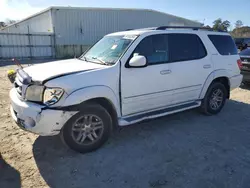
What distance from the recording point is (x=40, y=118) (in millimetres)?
3098

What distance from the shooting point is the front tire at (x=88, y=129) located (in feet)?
11.0

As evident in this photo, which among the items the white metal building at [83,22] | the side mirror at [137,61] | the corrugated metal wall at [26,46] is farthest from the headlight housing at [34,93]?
the white metal building at [83,22]

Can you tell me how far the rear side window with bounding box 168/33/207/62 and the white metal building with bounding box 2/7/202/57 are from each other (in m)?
16.9

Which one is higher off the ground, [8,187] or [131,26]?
[131,26]

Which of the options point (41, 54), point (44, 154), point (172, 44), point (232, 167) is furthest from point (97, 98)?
point (41, 54)

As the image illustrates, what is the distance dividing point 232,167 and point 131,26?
21.7 m

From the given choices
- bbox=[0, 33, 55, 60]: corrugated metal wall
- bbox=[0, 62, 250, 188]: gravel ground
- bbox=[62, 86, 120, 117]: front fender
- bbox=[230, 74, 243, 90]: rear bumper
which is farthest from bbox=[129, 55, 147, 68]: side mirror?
bbox=[0, 33, 55, 60]: corrugated metal wall

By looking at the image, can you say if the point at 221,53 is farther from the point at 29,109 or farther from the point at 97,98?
the point at 29,109

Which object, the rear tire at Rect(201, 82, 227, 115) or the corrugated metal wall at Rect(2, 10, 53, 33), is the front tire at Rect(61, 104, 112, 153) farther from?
the corrugated metal wall at Rect(2, 10, 53, 33)

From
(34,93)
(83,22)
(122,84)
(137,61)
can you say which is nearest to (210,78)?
(137,61)

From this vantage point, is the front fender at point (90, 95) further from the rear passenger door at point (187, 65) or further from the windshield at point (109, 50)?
the rear passenger door at point (187, 65)

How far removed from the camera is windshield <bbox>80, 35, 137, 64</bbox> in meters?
3.90

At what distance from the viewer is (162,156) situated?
352cm

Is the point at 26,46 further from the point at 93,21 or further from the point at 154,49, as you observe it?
the point at 154,49
